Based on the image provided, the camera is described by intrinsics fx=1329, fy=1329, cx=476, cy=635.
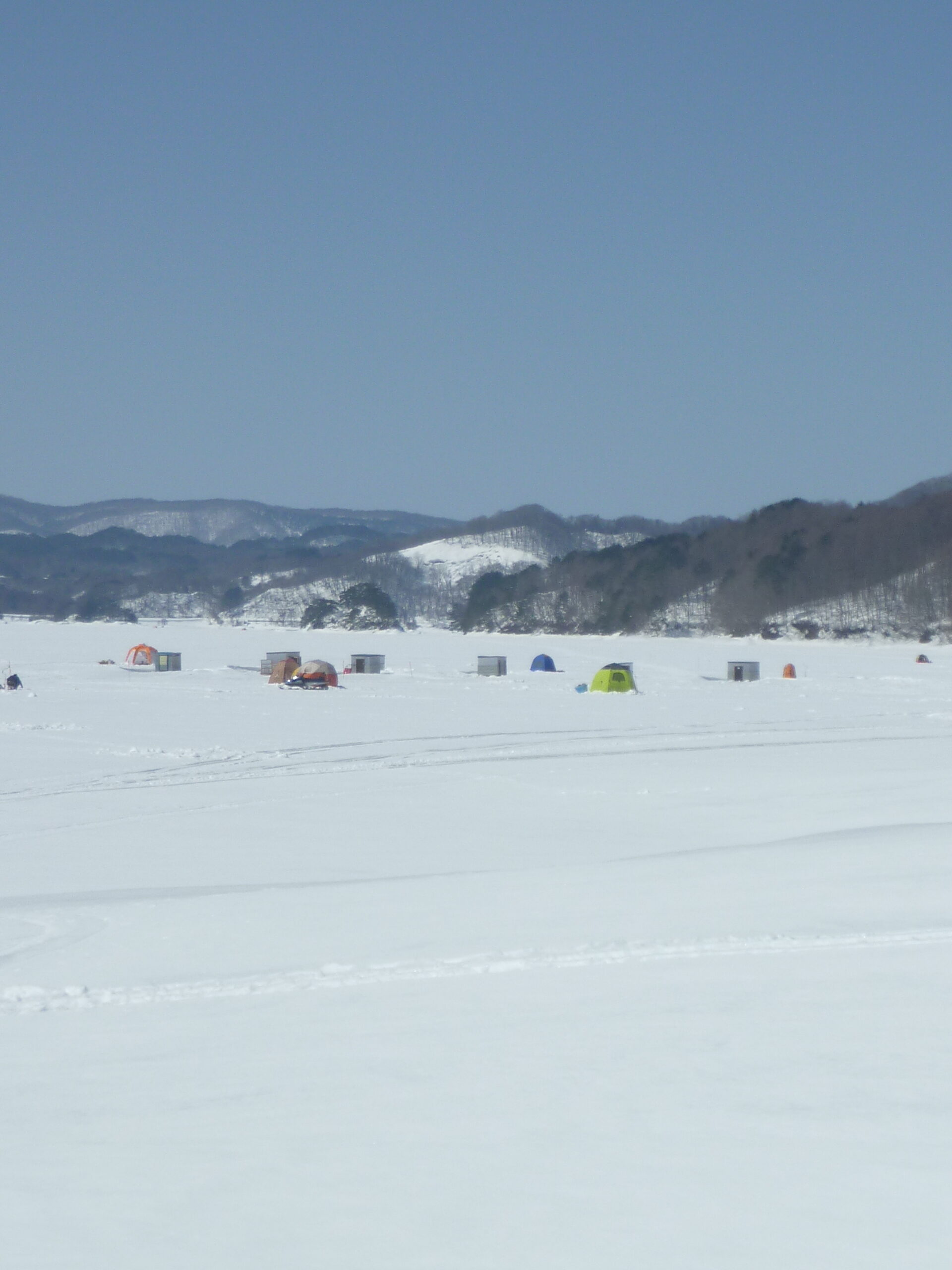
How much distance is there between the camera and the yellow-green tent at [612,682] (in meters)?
33.7

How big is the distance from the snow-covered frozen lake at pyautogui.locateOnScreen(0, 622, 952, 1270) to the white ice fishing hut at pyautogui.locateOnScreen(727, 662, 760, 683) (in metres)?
24.6

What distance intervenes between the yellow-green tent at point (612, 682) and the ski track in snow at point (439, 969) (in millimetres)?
26393

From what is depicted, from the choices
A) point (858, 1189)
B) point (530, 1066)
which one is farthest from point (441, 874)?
point (858, 1189)

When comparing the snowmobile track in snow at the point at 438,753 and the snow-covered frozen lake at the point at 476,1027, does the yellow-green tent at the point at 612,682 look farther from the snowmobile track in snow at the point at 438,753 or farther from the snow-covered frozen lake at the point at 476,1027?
the snow-covered frozen lake at the point at 476,1027

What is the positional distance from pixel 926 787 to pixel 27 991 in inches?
444

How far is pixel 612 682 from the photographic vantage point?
111ft

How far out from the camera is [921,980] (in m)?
6.17

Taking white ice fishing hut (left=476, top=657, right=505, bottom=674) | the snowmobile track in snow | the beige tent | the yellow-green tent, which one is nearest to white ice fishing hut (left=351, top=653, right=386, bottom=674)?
white ice fishing hut (left=476, top=657, right=505, bottom=674)

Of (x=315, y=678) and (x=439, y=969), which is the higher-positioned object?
(x=315, y=678)

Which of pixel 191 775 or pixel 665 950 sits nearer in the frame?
pixel 665 950

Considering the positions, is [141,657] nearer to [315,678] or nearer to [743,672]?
[315,678]

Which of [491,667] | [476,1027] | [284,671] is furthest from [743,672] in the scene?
[476,1027]

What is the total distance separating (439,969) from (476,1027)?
1161 mm

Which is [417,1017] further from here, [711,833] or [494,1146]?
[711,833]
